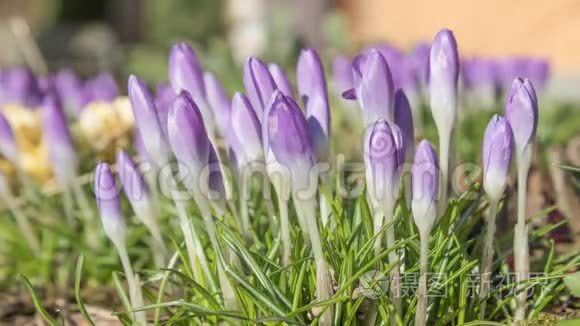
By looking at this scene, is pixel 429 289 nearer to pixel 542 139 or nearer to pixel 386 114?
pixel 386 114

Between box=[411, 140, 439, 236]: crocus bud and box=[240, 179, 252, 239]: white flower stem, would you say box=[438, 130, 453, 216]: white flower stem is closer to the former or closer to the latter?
box=[411, 140, 439, 236]: crocus bud

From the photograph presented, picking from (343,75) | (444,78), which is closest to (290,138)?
(444,78)

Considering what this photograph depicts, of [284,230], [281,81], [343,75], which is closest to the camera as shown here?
[284,230]

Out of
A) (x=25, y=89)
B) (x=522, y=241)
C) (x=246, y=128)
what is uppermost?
(x=25, y=89)

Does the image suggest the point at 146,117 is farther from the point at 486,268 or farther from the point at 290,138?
the point at 486,268

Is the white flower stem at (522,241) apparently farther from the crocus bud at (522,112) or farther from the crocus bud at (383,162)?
the crocus bud at (383,162)
